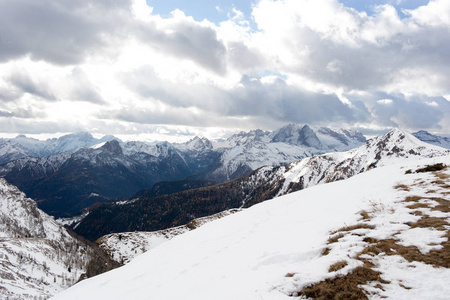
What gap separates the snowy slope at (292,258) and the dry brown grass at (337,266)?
0.16 m

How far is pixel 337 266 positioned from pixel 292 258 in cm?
236

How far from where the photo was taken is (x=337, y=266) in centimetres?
894

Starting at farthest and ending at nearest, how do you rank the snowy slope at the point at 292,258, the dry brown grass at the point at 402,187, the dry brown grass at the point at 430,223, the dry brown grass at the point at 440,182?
the dry brown grass at the point at 402,187, the dry brown grass at the point at 440,182, the dry brown grass at the point at 430,223, the snowy slope at the point at 292,258

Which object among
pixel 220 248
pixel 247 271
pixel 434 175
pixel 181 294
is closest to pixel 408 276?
pixel 247 271

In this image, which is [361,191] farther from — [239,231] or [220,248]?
[220,248]

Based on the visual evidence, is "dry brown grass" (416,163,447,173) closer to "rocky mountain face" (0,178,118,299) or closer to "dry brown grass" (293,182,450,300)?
"dry brown grass" (293,182,450,300)

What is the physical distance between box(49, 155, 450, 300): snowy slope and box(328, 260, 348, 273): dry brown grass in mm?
158

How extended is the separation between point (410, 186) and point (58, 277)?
170475 mm

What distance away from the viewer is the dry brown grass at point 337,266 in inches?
348

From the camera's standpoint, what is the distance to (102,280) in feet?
53.0

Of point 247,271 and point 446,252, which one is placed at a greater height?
point 446,252

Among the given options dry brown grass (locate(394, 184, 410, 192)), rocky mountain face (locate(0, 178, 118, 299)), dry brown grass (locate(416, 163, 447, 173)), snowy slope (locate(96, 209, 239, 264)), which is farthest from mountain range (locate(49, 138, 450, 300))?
rocky mountain face (locate(0, 178, 118, 299))

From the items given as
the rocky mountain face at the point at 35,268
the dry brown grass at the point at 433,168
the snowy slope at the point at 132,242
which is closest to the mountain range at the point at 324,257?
the dry brown grass at the point at 433,168

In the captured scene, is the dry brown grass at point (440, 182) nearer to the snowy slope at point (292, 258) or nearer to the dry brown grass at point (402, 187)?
the snowy slope at point (292, 258)
